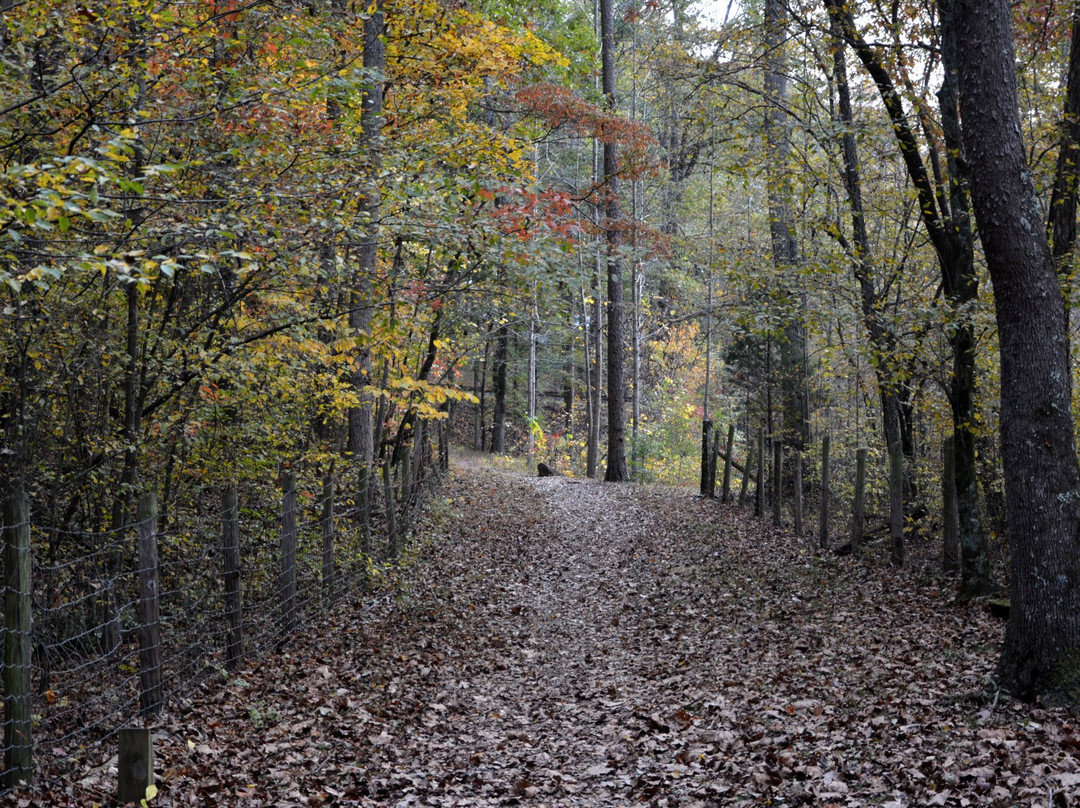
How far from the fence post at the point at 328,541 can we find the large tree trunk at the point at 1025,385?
7.24m

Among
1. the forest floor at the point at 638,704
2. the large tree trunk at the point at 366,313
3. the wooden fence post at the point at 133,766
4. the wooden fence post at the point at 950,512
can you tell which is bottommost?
the forest floor at the point at 638,704

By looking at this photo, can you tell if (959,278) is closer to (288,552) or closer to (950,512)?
(950,512)

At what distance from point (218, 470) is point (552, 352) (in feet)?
90.6

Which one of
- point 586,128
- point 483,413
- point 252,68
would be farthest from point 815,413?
point 483,413

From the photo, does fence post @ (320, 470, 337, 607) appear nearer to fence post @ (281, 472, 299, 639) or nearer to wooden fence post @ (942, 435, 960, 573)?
fence post @ (281, 472, 299, 639)

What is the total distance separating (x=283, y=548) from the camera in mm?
9102

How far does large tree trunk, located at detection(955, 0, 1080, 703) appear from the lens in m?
5.85

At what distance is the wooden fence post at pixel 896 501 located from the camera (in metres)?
10.9

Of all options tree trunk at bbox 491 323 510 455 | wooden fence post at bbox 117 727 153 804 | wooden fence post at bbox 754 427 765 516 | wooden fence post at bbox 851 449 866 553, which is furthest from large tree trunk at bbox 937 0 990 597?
tree trunk at bbox 491 323 510 455

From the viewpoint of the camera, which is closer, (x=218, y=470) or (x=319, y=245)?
(x=319, y=245)

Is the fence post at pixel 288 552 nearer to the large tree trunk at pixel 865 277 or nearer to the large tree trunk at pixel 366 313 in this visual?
the large tree trunk at pixel 366 313

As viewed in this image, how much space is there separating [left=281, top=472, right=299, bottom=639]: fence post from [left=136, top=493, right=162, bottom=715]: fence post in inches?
100

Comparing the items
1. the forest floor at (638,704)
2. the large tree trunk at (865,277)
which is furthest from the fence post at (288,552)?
the large tree trunk at (865,277)

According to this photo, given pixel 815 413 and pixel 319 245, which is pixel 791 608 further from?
pixel 815 413
